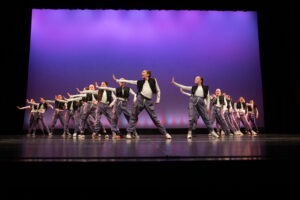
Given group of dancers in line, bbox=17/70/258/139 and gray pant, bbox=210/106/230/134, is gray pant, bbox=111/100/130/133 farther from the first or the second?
gray pant, bbox=210/106/230/134

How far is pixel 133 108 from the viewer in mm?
5617

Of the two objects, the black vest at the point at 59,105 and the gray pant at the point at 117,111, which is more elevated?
the black vest at the point at 59,105

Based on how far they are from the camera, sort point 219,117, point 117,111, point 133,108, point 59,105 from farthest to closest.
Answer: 1. point 59,105
2. point 219,117
3. point 117,111
4. point 133,108

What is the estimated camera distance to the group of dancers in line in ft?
18.3

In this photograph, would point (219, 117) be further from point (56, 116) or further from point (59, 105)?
point (56, 116)

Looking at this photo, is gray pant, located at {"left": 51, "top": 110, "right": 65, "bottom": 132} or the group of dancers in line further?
gray pant, located at {"left": 51, "top": 110, "right": 65, "bottom": 132}

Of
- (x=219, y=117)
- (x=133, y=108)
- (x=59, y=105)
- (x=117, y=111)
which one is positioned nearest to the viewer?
(x=133, y=108)

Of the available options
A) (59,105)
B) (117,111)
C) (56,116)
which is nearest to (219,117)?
(117,111)

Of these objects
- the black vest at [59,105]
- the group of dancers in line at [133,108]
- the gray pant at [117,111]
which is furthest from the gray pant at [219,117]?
the black vest at [59,105]

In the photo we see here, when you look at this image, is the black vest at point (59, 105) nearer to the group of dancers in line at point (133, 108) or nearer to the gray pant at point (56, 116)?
the group of dancers in line at point (133, 108)

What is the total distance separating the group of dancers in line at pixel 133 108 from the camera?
5.59 metres

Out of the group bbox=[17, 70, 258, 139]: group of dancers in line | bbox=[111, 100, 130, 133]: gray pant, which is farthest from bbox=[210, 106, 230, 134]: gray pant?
bbox=[111, 100, 130, 133]: gray pant
